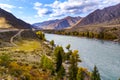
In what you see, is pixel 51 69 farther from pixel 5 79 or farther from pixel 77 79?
pixel 5 79

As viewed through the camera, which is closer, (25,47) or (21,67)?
(21,67)

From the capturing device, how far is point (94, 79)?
5272cm

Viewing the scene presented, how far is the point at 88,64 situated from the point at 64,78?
28289 mm

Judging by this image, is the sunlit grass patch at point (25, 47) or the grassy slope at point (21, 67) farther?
the sunlit grass patch at point (25, 47)

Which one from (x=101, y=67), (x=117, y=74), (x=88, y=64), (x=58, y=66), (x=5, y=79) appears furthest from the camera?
(x=88, y=64)

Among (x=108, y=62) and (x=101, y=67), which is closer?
(x=101, y=67)

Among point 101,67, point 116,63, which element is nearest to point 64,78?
point 101,67

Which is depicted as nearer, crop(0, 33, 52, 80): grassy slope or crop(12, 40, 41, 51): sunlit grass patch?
crop(0, 33, 52, 80): grassy slope

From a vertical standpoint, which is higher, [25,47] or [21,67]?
[21,67]

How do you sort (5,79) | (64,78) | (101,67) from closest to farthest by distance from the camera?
(5,79) → (64,78) → (101,67)

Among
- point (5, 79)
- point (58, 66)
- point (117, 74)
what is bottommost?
point (117, 74)

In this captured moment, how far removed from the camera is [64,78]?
5806 cm

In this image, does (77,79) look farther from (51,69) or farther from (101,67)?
(101,67)

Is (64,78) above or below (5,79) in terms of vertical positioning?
below
